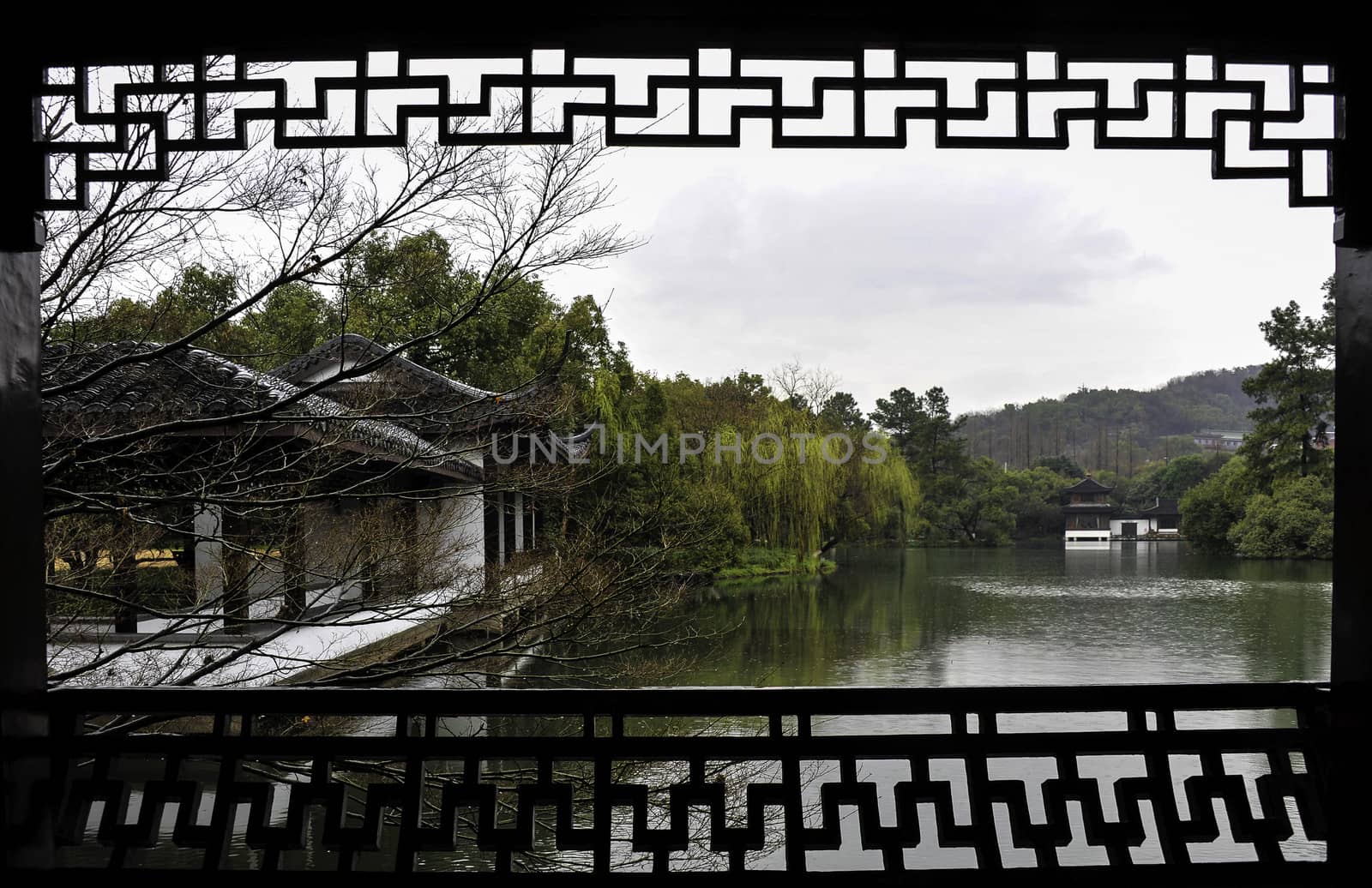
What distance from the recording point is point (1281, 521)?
20.1 metres

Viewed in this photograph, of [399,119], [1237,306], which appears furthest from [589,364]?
[1237,306]

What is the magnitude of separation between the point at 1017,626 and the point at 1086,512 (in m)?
15.5

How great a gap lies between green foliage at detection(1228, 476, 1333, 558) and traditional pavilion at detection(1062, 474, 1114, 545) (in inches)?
278

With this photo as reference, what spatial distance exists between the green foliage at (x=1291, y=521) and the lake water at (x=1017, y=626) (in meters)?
0.37

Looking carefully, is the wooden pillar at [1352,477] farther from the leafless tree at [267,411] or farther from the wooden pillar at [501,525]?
the wooden pillar at [501,525]

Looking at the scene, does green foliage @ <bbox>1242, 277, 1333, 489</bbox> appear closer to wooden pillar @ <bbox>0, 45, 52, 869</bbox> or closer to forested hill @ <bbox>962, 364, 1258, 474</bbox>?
forested hill @ <bbox>962, 364, 1258, 474</bbox>

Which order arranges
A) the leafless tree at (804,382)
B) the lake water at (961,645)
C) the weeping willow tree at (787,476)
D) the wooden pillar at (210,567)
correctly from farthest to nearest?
the leafless tree at (804,382)
the weeping willow tree at (787,476)
the lake water at (961,645)
the wooden pillar at (210,567)

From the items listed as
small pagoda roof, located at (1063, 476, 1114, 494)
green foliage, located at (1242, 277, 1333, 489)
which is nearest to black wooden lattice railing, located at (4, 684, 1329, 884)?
green foliage, located at (1242, 277, 1333, 489)

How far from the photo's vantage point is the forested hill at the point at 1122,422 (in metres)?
31.8

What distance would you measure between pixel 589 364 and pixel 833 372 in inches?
369

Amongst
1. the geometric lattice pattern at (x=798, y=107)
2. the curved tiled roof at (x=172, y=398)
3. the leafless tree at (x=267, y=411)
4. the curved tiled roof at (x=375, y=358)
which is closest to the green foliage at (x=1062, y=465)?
the curved tiled roof at (x=375, y=358)

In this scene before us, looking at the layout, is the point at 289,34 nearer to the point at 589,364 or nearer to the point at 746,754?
the point at 746,754

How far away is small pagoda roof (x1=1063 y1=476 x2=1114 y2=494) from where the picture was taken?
2903 centimetres

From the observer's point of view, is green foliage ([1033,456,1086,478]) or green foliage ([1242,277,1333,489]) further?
green foliage ([1033,456,1086,478])
